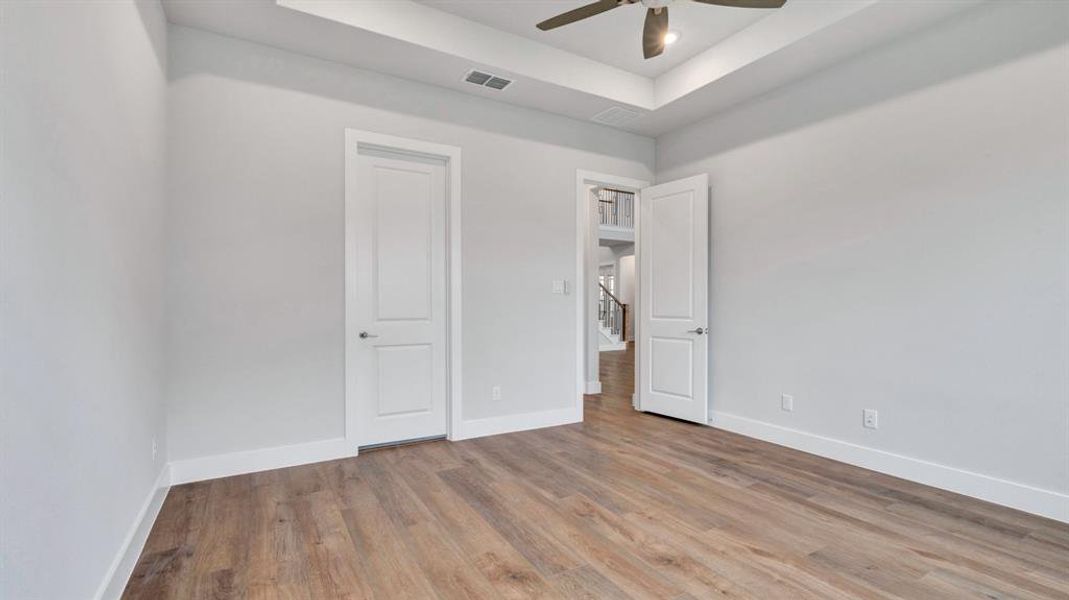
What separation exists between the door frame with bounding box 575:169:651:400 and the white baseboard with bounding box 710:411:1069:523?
1.50 metres

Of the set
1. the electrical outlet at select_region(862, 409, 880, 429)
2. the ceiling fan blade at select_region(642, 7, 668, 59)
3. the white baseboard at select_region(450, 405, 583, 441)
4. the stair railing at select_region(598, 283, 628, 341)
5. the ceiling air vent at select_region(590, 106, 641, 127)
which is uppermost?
the ceiling air vent at select_region(590, 106, 641, 127)

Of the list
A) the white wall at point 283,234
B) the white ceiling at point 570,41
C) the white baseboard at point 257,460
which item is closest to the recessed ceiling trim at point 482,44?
the white ceiling at point 570,41

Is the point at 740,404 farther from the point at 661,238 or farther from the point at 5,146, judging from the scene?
the point at 5,146

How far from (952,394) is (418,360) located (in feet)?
12.1

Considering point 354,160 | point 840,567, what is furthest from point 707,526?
point 354,160

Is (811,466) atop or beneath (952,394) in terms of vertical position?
beneath

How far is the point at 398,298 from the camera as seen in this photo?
385 centimetres

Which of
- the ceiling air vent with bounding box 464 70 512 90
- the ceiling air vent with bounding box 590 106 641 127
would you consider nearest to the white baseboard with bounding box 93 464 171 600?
the ceiling air vent with bounding box 464 70 512 90

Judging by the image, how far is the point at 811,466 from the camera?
3398mm

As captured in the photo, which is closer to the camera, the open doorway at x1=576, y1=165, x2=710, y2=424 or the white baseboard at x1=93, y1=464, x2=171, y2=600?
the white baseboard at x1=93, y1=464, x2=171, y2=600

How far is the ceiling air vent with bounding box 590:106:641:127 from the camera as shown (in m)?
4.40

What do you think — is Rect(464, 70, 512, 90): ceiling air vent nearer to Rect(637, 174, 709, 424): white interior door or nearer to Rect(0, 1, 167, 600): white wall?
Rect(637, 174, 709, 424): white interior door

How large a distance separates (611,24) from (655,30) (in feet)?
2.94

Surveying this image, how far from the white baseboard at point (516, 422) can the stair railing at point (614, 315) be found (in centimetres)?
824
